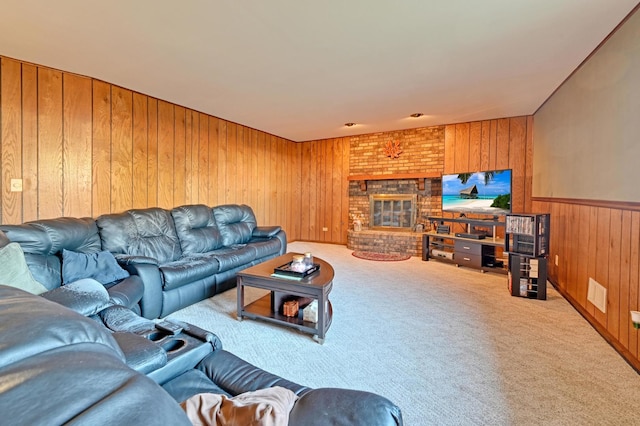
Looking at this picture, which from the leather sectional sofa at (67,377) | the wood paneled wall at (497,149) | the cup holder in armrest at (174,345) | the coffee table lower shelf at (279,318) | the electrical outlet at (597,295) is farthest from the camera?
the wood paneled wall at (497,149)

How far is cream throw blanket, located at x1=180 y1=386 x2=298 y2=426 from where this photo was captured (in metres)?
0.71

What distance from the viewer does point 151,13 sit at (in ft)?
6.64

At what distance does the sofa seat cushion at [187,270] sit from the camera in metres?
2.68

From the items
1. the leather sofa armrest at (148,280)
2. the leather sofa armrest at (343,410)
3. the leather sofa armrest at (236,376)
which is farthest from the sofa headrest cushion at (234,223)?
the leather sofa armrest at (343,410)

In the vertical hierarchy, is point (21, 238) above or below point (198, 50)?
below

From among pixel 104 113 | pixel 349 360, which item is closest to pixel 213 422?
pixel 349 360

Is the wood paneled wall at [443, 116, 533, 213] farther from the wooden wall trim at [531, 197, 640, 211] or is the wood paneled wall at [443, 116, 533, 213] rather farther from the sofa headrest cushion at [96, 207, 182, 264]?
the sofa headrest cushion at [96, 207, 182, 264]

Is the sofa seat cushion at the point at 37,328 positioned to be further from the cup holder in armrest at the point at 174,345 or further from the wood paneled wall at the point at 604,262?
the wood paneled wall at the point at 604,262

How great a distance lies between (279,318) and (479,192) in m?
3.67

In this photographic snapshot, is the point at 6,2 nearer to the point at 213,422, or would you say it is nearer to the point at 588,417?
the point at 213,422

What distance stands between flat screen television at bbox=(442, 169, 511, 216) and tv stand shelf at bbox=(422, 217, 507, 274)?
243 millimetres

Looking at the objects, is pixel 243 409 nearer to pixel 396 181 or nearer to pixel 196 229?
pixel 196 229

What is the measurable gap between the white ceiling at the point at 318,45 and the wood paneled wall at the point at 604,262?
1492 millimetres

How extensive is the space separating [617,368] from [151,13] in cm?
404
